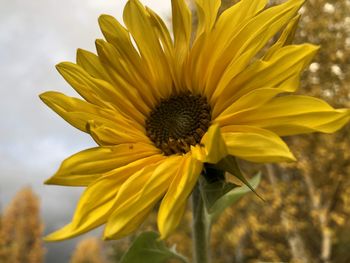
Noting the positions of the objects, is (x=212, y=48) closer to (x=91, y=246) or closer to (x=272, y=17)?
(x=272, y=17)

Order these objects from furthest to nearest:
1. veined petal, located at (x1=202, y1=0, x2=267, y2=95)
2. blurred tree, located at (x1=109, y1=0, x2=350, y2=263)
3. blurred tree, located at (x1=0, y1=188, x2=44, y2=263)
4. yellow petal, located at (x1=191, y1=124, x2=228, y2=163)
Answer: blurred tree, located at (x1=0, y1=188, x2=44, y2=263) < blurred tree, located at (x1=109, y1=0, x2=350, y2=263) < veined petal, located at (x1=202, y1=0, x2=267, y2=95) < yellow petal, located at (x1=191, y1=124, x2=228, y2=163)

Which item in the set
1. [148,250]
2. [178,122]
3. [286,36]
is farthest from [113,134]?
[286,36]

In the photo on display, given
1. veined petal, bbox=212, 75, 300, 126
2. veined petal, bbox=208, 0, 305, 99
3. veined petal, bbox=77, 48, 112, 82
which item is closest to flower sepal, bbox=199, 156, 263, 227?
veined petal, bbox=212, 75, 300, 126

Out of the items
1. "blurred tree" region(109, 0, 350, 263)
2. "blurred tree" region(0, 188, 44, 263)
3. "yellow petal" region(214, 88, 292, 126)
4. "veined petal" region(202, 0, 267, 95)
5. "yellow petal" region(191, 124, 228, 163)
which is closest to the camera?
"yellow petal" region(191, 124, 228, 163)

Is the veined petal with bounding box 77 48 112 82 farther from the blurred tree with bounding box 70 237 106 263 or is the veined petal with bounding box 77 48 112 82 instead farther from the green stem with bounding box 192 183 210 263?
the blurred tree with bounding box 70 237 106 263

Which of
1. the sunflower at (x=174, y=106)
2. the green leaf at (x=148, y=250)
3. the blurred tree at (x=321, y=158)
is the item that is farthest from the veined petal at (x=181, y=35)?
the blurred tree at (x=321, y=158)

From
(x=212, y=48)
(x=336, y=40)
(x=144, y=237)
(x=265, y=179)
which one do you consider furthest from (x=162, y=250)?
(x=265, y=179)
